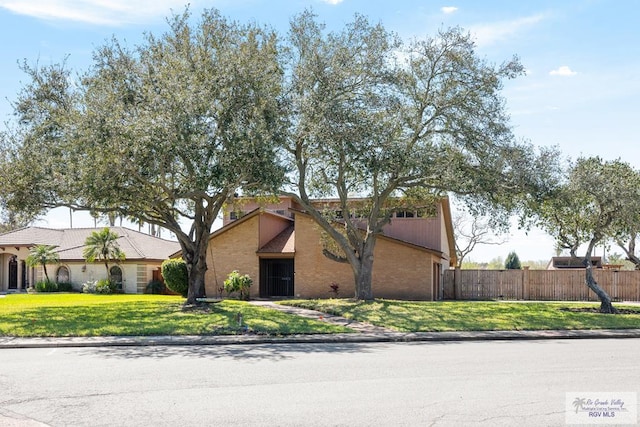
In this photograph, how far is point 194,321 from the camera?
20188mm

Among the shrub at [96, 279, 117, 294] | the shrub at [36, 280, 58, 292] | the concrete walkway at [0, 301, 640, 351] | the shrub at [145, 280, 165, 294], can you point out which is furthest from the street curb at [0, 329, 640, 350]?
the shrub at [36, 280, 58, 292]

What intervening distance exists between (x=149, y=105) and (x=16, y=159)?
20.6 ft

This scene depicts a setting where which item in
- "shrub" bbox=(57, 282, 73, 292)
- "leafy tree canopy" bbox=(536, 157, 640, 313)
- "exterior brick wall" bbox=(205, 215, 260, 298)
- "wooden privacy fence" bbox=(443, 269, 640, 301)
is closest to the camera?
"leafy tree canopy" bbox=(536, 157, 640, 313)

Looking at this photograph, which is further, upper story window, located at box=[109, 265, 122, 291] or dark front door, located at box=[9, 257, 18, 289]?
dark front door, located at box=[9, 257, 18, 289]

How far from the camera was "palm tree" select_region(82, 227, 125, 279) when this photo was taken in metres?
39.2

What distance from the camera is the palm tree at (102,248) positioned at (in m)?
39.2

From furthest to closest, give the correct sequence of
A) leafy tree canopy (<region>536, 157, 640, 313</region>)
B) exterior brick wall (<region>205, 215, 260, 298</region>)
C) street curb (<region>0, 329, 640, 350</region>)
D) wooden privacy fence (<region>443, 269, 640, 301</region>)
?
wooden privacy fence (<region>443, 269, 640, 301</region>)
exterior brick wall (<region>205, 215, 260, 298</region>)
leafy tree canopy (<region>536, 157, 640, 313</region>)
street curb (<region>0, 329, 640, 350</region>)

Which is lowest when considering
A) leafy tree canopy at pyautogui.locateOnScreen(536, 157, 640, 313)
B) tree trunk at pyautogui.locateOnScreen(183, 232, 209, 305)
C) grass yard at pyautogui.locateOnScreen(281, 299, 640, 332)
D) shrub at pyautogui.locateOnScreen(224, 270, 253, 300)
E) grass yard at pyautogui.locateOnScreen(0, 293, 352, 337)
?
grass yard at pyautogui.locateOnScreen(281, 299, 640, 332)

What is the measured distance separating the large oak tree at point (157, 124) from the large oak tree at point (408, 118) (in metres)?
1.69

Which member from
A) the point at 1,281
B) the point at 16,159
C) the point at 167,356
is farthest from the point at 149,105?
the point at 1,281

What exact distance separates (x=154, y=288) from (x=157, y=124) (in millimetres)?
23452

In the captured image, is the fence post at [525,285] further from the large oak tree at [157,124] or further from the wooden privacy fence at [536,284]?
the large oak tree at [157,124]

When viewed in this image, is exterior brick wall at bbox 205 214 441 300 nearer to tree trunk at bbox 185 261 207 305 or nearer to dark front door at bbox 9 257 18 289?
tree trunk at bbox 185 261 207 305

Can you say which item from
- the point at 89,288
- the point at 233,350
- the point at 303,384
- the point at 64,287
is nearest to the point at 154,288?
the point at 89,288
